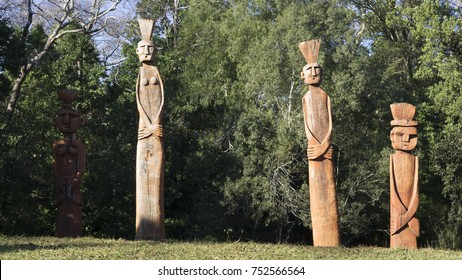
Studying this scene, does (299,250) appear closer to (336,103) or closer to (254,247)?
(254,247)

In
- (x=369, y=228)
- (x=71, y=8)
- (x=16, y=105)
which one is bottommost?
(x=369, y=228)

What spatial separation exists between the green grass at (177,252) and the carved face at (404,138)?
2232mm

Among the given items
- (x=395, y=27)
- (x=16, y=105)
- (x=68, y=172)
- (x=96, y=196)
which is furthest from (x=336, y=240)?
(x=395, y=27)

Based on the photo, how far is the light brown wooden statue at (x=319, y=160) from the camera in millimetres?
13805

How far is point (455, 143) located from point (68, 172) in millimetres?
12368

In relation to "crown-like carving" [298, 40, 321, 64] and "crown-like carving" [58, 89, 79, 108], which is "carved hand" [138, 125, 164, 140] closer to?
"crown-like carving" [58, 89, 79, 108]

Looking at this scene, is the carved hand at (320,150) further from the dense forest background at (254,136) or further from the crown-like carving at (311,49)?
Answer: the dense forest background at (254,136)

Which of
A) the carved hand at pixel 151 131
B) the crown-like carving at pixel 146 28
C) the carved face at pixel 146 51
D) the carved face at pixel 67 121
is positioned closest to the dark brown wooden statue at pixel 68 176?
the carved face at pixel 67 121

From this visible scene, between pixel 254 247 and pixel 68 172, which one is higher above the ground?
pixel 68 172

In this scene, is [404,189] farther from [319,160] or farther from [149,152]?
[149,152]

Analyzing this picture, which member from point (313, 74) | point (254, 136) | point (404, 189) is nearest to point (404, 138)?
point (404, 189)

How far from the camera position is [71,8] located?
2259cm

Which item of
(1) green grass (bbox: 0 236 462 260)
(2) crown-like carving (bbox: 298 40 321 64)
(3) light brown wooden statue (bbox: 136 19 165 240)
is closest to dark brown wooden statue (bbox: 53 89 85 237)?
(1) green grass (bbox: 0 236 462 260)

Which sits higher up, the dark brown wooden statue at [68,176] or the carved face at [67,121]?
the carved face at [67,121]
